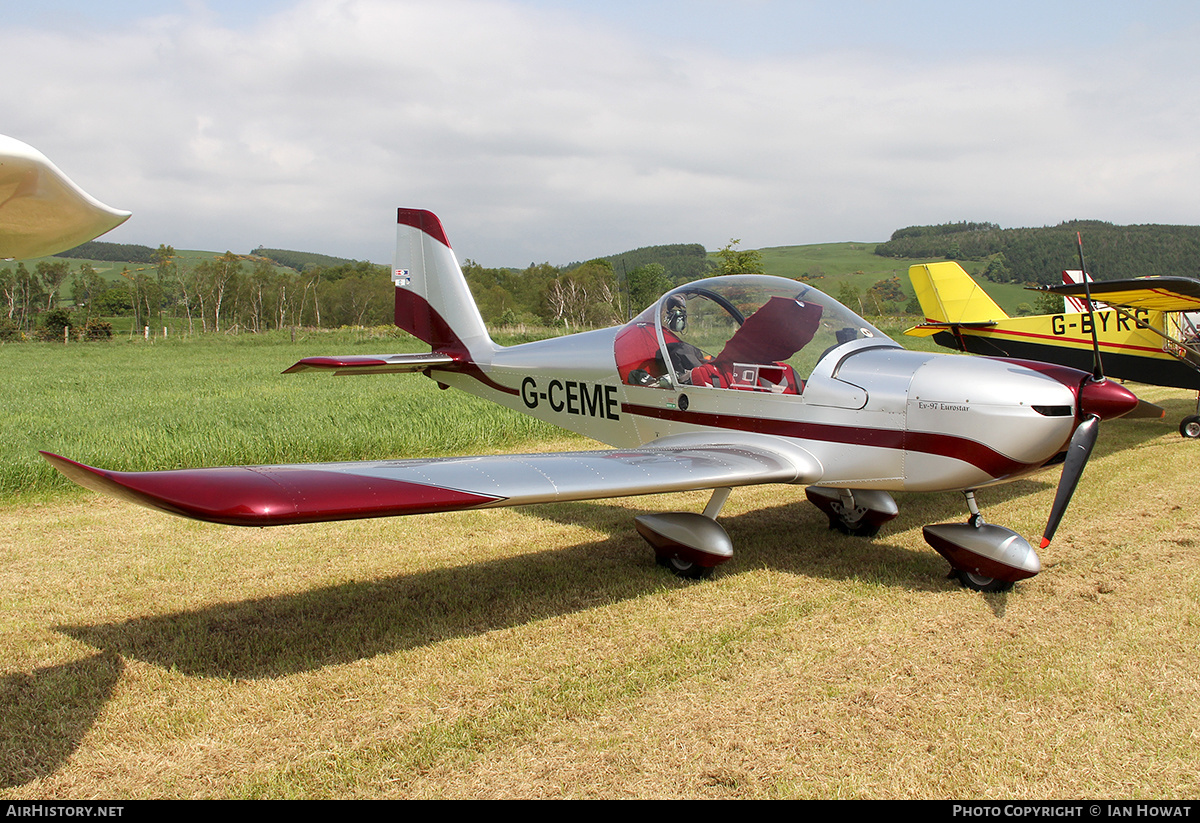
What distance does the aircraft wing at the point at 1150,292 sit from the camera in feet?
25.7

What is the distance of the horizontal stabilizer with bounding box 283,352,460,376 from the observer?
6.57 meters

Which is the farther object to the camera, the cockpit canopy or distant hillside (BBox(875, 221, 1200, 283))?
distant hillside (BBox(875, 221, 1200, 283))

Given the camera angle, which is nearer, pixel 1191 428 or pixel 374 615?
pixel 374 615

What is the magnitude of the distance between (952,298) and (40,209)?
14.2 meters

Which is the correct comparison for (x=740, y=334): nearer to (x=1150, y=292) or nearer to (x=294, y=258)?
(x=1150, y=292)

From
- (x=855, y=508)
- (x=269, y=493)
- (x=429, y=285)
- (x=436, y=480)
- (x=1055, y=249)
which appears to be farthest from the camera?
(x=1055, y=249)

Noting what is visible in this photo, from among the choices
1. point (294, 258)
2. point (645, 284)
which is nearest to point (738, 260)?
point (645, 284)

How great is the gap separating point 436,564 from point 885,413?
10.6 ft

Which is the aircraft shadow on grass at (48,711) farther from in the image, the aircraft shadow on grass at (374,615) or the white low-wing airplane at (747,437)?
the white low-wing airplane at (747,437)

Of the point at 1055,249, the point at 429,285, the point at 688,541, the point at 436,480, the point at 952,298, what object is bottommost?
the point at 688,541

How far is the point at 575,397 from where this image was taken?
20.9 feet

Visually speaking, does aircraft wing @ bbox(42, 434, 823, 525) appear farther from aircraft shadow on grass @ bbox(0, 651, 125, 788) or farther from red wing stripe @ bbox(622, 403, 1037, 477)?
aircraft shadow on grass @ bbox(0, 651, 125, 788)

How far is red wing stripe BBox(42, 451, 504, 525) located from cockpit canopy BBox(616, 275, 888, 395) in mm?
2308

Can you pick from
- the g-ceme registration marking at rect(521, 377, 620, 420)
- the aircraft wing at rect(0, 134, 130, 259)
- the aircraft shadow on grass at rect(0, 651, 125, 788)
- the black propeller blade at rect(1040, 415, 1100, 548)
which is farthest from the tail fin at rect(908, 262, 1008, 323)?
the aircraft wing at rect(0, 134, 130, 259)
